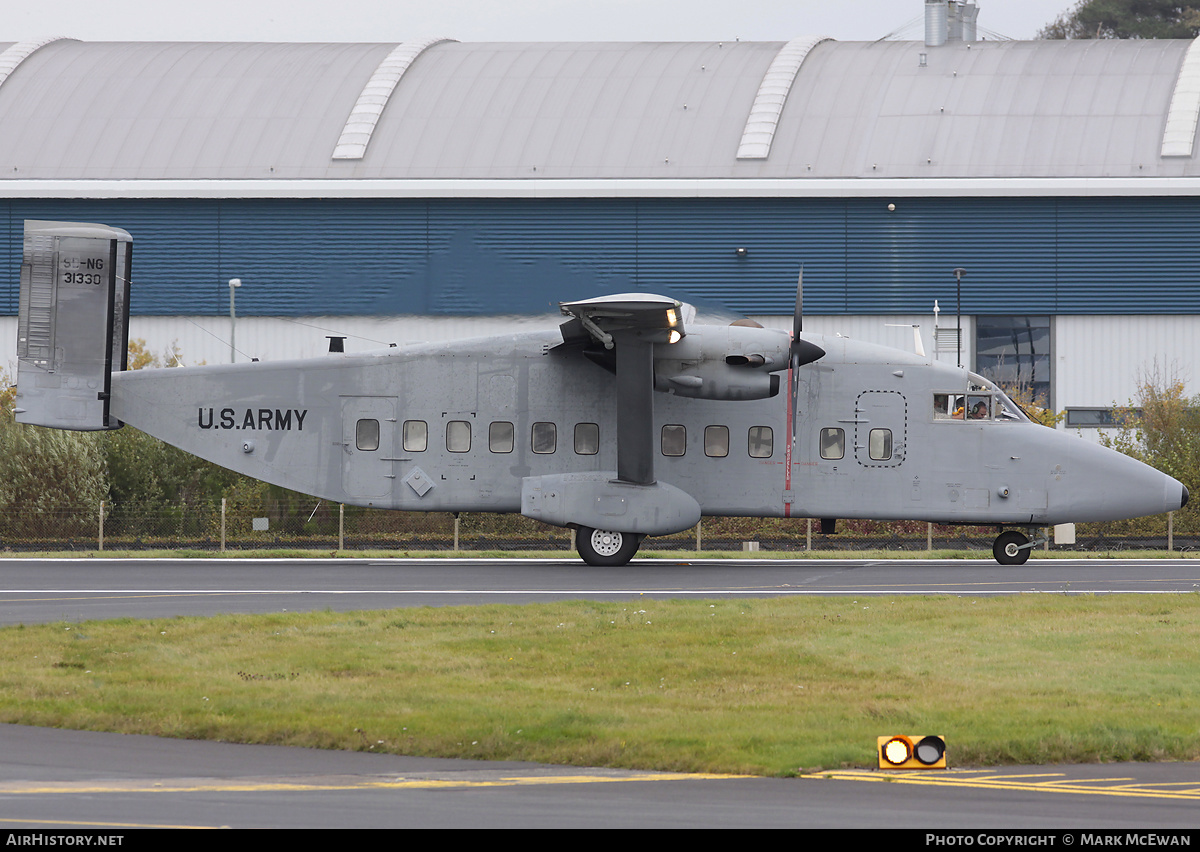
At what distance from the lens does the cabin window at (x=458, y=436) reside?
1067 inches

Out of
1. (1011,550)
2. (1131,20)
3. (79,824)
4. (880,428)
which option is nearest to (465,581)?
(880,428)

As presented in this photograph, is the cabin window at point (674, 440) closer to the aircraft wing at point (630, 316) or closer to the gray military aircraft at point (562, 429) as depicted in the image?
the gray military aircraft at point (562, 429)

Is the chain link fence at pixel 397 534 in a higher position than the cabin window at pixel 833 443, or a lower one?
lower

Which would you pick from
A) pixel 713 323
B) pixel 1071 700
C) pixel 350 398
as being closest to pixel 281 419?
pixel 350 398

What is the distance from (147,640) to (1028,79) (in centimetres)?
4790

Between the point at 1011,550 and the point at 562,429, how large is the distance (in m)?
9.50

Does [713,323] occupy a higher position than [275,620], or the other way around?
[713,323]

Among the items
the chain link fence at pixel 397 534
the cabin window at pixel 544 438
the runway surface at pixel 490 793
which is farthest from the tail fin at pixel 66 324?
the runway surface at pixel 490 793

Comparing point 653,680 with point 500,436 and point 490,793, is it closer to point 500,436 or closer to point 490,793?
point 490,793

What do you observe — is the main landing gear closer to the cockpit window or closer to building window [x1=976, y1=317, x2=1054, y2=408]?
the cockpit window

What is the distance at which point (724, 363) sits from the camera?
84.2ft

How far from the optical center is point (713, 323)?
26.9 metres

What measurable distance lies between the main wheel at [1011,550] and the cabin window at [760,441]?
514 cm
